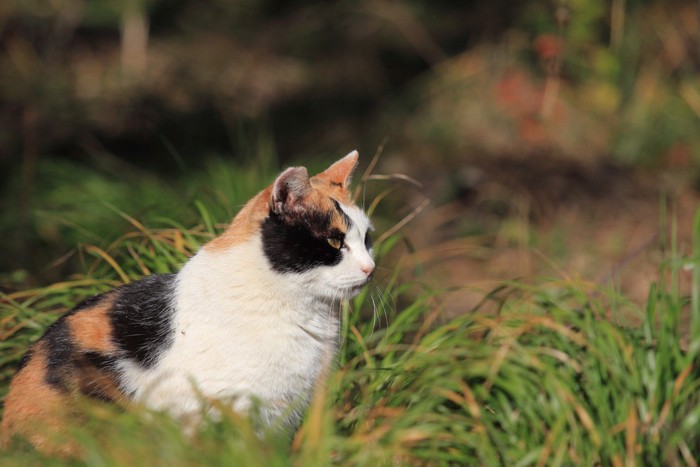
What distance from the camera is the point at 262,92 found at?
966cm

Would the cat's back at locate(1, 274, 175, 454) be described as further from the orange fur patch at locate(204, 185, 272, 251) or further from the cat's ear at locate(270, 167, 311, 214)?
the cat's ear at locate(270, 167, 311, 214)

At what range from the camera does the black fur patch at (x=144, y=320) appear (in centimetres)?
286

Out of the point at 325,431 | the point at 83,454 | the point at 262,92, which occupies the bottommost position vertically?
the point at 262,92

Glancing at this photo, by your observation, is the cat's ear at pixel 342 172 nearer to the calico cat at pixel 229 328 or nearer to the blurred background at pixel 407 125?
the calico cat at pixel 229 328

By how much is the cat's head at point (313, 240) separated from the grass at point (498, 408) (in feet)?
1.09

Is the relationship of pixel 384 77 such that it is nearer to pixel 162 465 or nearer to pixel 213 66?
pixel 213 66

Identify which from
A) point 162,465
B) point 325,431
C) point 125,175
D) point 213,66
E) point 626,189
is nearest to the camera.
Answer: point 162,465

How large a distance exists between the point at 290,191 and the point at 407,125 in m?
5.03

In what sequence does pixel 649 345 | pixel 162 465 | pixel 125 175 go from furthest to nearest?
pixel 125 175 < pixel 649 345 < pixel 162 465

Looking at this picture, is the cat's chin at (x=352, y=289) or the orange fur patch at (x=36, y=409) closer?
the orange fur patch at (x=36, y=409)

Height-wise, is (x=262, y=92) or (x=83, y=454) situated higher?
(x=83, y=454)

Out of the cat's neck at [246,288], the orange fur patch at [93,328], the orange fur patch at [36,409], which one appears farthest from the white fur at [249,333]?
the orange fur patch at [36,409]

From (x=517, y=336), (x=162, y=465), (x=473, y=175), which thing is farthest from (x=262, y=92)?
(x=162, y=465)

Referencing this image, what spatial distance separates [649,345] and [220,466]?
1453 millimetres
